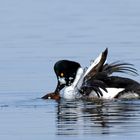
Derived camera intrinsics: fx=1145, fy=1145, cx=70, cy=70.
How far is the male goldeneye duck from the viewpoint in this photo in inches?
792

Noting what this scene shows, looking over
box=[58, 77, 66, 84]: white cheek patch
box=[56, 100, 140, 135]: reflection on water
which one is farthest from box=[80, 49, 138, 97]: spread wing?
box=[56, 100, 140, 135]: reflection on water

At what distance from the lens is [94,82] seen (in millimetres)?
20359

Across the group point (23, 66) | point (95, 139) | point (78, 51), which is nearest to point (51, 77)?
point (23, 66)

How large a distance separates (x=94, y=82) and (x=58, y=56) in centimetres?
412

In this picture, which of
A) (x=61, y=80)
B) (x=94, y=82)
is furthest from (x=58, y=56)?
(x=94, y=82)

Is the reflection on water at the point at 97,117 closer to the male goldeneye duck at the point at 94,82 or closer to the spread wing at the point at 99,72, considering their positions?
the male goldeneye duck at the point at 94,82

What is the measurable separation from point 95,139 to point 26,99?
4501 mm

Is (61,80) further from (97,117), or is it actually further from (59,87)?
(97,117)

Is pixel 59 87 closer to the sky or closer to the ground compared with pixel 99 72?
closer to the ground

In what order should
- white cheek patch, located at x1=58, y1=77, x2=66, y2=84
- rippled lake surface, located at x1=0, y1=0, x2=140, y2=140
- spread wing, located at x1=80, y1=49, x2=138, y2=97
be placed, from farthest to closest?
white cheek patch, located at x1=58, y1=77, x2=66, y2=84 → spread wing, located at x1=80, y1=49, x2=138, y2=97 → rippled lake surface, located at x1=0, y1=0, x2=140, y2=140

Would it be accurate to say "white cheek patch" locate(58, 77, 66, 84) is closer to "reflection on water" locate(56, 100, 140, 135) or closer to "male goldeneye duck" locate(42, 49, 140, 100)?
"male goldeneye duck" locate(42, 49, 140, 100)

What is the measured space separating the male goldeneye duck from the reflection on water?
374 millimetres

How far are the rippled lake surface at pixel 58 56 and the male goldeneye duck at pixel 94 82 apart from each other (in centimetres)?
30

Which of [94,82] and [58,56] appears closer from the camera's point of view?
[94,82]
